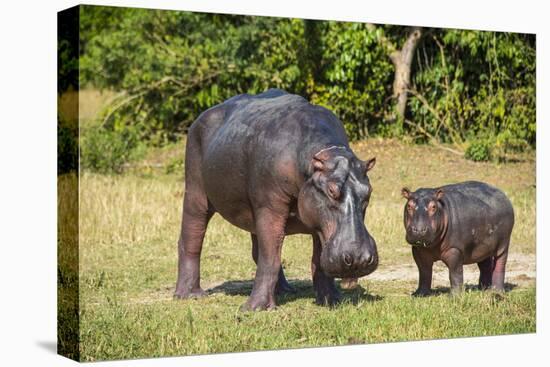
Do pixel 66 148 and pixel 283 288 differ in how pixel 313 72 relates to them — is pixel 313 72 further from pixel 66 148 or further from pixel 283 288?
pixel 66 148

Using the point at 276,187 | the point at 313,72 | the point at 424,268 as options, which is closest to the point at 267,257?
the point at 276,187

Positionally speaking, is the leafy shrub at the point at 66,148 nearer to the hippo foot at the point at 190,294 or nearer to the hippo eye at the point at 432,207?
the hippo foot at the point at 190,294

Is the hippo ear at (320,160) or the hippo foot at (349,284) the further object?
the hippo foot at (349,284)

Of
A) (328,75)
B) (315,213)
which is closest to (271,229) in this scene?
(315,213)

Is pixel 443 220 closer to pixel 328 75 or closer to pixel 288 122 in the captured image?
pixel 288 122

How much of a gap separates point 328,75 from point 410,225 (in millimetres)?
8832

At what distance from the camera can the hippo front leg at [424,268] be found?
1191 centimetres

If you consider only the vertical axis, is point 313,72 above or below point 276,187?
above

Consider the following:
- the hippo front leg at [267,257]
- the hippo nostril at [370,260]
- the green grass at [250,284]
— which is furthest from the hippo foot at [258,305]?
the hippo nostril at [370,260]

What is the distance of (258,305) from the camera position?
10.7 metres

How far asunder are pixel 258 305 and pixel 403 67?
9.11 m

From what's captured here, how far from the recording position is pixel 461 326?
11.5 m

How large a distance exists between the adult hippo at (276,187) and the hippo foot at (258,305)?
0.03 ft

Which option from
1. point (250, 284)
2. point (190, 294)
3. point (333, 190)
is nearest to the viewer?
point (333, 190)
